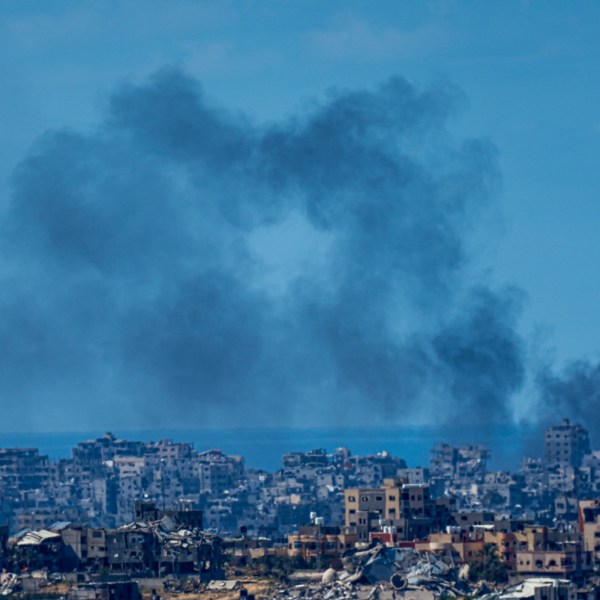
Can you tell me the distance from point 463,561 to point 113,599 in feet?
44.7

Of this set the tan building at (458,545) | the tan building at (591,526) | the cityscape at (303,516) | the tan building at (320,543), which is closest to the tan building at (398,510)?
the cityscape at (303,516)

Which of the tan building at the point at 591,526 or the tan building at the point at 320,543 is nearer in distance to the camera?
the tan building at the point at 320,543

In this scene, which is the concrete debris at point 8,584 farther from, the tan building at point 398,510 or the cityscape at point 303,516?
the tan building at point 398,510

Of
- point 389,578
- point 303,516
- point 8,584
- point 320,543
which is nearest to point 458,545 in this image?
point 320,543

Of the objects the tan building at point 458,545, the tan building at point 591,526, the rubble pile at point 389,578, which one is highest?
the tan building at point 591,526

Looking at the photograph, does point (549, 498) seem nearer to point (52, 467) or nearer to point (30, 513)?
point (30, 513)

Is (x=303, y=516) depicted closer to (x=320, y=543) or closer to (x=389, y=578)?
(x=320, y=543)

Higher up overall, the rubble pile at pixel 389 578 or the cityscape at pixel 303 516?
the cityscape at pixel 303 516

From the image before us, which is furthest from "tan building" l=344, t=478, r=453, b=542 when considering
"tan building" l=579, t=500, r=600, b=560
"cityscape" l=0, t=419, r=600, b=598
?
"tan building" l=579, t=500, r=600, b=560

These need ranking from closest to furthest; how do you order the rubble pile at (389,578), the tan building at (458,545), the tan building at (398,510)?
the rubble pile at (389,578) → the tan building at (458,545) → the tan building at (398,510)

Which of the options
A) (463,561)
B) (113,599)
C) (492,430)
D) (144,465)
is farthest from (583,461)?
(113,599)

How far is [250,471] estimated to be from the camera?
152000 millimetres

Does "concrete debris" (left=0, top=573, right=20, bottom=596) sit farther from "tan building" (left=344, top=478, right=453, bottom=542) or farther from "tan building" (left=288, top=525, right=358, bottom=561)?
"tan building" (left=344, top=478, right=453, bottom=542)

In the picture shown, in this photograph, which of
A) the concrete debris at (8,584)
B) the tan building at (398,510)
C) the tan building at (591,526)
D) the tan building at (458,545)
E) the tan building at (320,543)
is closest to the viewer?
the concrete debris at (8,584)
